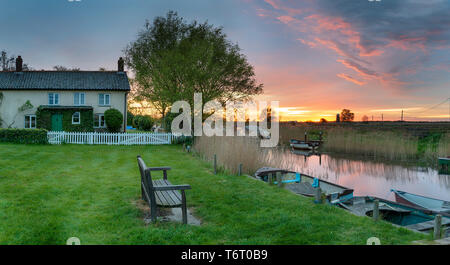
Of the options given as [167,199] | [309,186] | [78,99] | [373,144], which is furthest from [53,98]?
[373,144]

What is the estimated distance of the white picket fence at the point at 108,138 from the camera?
2389cm

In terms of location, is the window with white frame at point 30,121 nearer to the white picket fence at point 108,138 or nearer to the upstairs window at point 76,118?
the upstairs window at point 76,118

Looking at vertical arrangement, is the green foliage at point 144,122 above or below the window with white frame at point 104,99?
below

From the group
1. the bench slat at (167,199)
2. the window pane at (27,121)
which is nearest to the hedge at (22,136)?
the window pane at (27,121)

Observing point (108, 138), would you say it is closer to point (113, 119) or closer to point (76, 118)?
point (113, 119)

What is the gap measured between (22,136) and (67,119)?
8148mm

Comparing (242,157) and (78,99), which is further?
(78,99)

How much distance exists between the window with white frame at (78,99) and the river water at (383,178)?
23.6 meters

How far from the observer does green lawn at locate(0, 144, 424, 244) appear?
16.4ft

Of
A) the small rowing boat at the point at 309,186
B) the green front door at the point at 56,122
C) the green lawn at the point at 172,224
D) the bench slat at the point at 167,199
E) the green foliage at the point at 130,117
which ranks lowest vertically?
the small rowing boat at the point at 309,186

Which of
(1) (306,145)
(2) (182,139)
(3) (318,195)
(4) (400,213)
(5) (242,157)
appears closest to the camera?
(3) (318,195)

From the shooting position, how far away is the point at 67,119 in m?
30.3
